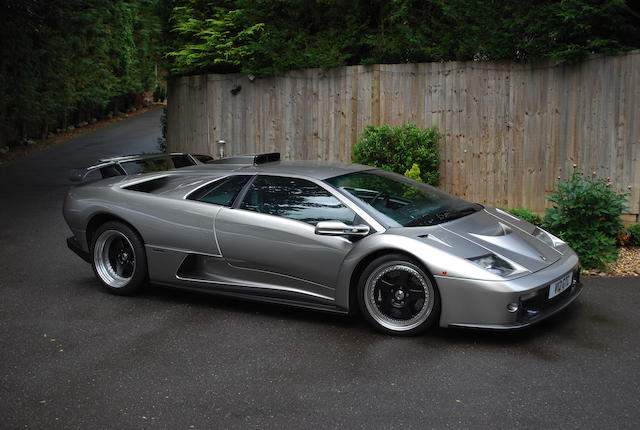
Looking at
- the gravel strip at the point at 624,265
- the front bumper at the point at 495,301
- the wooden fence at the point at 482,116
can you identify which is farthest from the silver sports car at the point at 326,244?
the wooden fence at the point at 482,116

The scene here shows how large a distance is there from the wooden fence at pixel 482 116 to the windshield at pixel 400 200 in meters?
3.26

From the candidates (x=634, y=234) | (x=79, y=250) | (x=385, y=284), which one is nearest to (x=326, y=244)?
(x=385, y=284)

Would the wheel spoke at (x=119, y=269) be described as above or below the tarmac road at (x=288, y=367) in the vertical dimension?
above

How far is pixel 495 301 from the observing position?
16.8 ft

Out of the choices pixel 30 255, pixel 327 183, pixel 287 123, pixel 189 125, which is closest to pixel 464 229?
pixel 327 183

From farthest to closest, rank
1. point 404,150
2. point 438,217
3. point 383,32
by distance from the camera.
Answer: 1. point 383,32
2. point 404,150
3. point 438,217

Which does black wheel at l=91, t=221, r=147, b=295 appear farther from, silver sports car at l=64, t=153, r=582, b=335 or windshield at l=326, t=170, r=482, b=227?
windshield at l=326, t=170, r=482, b=227

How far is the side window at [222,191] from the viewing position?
645cm

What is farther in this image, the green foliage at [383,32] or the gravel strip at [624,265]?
the green foliage at [383,32]

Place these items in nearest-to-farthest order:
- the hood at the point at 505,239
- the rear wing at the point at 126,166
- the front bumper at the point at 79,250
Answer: the hood at the point at 505,239 < the front bumper at the point at 79,250 < the rear wing at the point at 126,166

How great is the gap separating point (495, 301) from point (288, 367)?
5.16ft

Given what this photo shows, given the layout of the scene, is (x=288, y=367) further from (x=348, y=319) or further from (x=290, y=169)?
(x=290, y=169)

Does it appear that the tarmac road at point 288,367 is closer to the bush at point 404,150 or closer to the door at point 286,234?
the door at point 286,234

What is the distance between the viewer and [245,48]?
12328 millimetres
